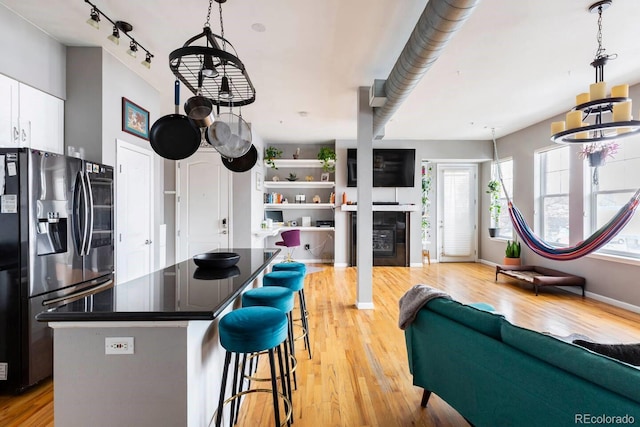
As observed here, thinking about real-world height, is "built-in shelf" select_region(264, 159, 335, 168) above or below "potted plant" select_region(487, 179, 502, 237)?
above

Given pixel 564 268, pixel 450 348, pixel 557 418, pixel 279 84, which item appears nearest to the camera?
pixel 557 418

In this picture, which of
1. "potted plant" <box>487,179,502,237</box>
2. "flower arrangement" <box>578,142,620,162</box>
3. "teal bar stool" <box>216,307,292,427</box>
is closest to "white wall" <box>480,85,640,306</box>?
"potted plant" <box>487,179,502,237</box>

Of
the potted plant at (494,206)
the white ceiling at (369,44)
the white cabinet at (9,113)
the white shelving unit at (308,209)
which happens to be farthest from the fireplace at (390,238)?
the white cabinet at (9,113)

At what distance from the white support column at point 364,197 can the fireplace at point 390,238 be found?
9.23 ft

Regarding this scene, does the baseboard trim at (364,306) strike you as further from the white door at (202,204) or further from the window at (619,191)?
the window at (619,191)

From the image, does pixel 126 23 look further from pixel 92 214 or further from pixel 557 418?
pixel 557 418

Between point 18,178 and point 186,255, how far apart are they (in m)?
3.48

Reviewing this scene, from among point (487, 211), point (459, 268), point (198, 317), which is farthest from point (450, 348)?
point (487, 211)

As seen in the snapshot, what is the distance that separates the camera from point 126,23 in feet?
8.45

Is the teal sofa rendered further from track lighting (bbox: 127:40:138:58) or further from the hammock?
track lighting (bbox: 127:40:138:58)

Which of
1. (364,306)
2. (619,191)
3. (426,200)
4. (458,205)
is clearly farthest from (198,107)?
(458,205)

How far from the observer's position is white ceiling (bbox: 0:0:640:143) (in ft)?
7.80

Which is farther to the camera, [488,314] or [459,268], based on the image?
[459,268]

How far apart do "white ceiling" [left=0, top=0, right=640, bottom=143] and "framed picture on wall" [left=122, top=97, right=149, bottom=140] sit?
1.39ft
